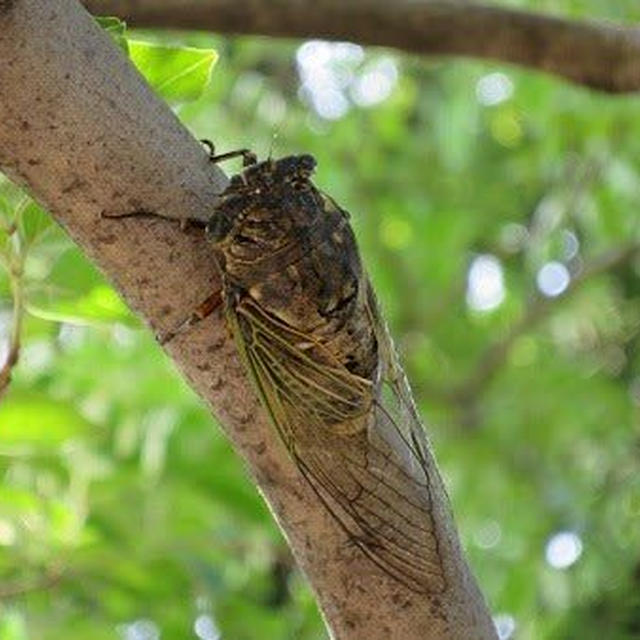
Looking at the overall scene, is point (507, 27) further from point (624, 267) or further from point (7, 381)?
point (624, 267)

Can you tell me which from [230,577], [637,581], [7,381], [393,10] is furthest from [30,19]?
[637,581]

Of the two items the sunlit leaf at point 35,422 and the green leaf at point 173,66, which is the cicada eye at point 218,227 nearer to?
the green leaf at point 173,66

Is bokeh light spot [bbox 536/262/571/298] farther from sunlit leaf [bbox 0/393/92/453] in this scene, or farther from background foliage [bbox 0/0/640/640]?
sunlit leaf [bbox 0/393/92/453]

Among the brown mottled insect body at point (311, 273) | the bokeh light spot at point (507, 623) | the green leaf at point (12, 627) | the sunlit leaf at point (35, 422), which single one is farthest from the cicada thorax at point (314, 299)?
the bokeh light spot at point (507, 623)

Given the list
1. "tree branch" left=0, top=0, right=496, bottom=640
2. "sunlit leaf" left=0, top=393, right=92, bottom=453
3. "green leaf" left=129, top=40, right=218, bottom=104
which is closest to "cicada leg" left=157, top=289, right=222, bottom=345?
"tree branch" left=0, top=0, right=496, bottom=640

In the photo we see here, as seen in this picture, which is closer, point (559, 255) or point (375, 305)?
point (375, 305)

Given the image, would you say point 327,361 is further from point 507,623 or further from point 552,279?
point 552,279
